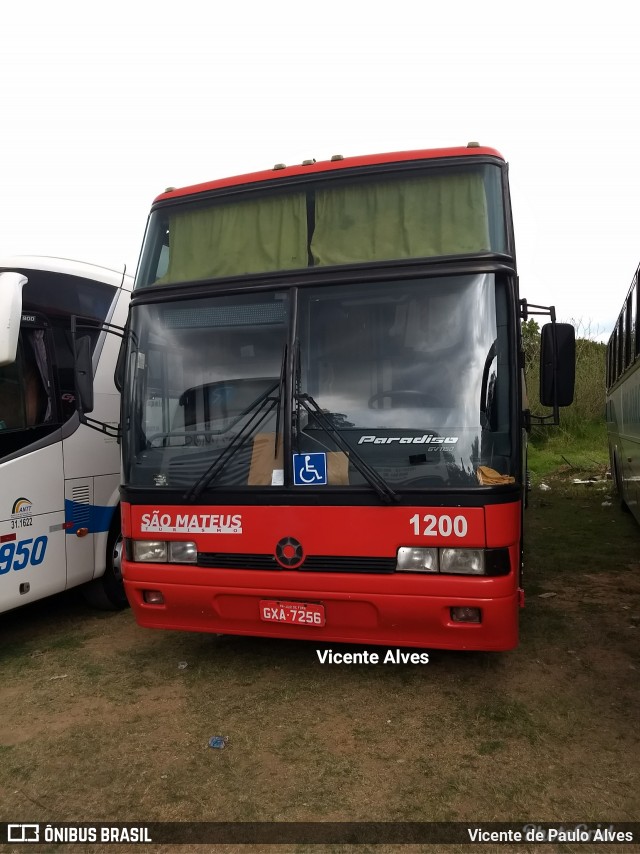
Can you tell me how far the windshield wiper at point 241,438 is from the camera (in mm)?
4227

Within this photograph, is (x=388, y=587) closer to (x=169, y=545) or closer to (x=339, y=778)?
(x=339, y=778)

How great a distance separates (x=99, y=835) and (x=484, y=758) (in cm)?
187

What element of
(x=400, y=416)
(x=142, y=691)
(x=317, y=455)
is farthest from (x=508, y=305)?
(x=142, y=691)

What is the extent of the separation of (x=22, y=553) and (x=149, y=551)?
1289 mm

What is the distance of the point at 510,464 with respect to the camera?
12.9ft

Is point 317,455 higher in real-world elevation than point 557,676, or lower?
higher

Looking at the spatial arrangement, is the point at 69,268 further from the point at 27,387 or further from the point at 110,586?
the point at 110,586

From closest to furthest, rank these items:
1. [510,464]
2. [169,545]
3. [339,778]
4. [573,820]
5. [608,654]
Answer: [573,820] < [339,778] < [510,464] < [169,545] < [608,654]

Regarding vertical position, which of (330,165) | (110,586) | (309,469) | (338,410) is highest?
(330,165)

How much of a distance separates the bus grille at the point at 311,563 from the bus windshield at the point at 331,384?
436mm

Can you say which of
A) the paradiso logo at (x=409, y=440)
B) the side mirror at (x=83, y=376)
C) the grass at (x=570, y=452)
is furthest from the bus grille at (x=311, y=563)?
the grass at (x=570, y=452)

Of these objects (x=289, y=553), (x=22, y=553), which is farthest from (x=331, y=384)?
(x=22, y=553)

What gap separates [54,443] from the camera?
18.2 feet

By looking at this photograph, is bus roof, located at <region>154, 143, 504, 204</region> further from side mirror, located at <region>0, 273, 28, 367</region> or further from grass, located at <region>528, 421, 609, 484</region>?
grass, located at <region>528, 421, 609, 484</region>
